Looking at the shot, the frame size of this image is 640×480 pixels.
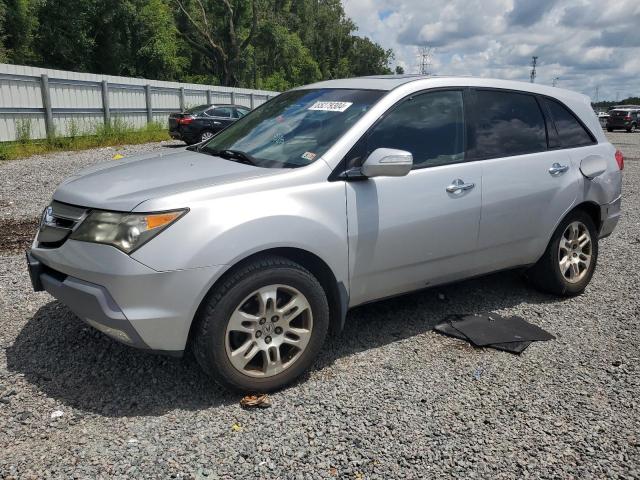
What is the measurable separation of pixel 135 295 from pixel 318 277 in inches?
42.7

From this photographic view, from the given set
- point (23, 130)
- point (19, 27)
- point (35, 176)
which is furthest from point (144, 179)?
point (19, 27)

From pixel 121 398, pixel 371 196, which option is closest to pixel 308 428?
pixel 121 398

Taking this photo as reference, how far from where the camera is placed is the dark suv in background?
38747 millimetres

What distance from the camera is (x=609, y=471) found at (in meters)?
2.64

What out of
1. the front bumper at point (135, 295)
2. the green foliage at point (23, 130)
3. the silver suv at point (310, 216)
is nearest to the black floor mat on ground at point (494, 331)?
the silver suv at point (310, 216)

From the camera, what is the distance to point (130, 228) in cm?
282

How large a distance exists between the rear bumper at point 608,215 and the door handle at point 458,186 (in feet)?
5.69

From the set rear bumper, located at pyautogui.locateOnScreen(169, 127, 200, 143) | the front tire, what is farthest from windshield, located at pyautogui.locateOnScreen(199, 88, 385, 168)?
rear bumper, located at pyautogui.locateOnScreen(169, 127, 200, 143)

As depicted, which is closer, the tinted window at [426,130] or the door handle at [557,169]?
the tinted window at [426,130]

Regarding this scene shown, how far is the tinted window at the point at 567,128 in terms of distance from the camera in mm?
4652

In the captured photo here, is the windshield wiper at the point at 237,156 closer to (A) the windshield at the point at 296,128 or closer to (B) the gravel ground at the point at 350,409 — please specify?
(A) the windshield at the point at 296,128

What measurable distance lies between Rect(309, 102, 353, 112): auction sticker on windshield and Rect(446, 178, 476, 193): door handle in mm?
880

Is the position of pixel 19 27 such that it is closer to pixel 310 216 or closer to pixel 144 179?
pixel 144 179

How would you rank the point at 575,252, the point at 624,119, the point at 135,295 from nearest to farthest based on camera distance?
the point at 135,295, the point at 575,252, the point at 624,119
